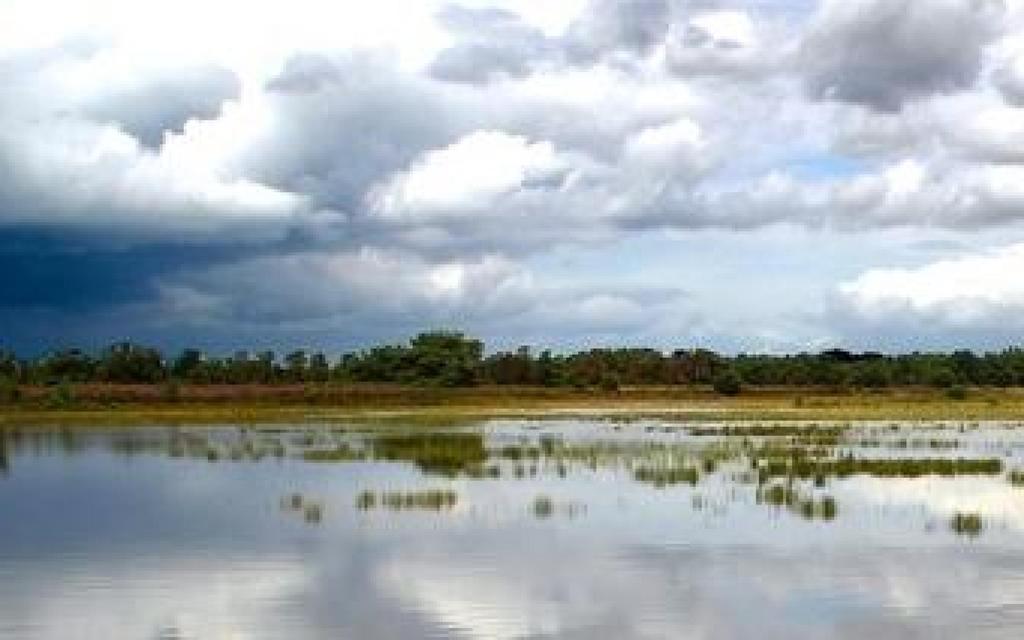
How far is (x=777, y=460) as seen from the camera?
147 ft

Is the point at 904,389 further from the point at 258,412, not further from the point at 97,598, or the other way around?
the point at 97,598

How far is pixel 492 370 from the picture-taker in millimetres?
149750

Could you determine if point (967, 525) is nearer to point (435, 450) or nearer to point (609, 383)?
point (435, 450)

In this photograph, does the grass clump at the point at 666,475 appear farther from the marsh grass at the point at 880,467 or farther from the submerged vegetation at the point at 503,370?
the submerged vegetation at the point at 503,370

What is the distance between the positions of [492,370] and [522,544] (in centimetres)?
12273

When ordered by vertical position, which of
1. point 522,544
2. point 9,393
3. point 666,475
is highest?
point 9,393

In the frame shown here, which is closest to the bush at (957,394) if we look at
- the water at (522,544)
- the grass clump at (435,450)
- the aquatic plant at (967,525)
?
the grass clump at (435,450)

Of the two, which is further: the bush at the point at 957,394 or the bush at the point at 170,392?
the bush at the point at 957,394

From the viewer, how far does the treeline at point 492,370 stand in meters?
142

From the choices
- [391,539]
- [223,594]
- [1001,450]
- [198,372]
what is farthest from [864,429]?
[198,372]

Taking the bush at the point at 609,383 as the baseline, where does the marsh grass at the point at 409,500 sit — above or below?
below

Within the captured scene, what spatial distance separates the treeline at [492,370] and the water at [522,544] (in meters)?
88.7

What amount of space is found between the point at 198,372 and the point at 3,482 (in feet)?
339

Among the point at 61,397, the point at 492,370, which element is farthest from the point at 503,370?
the point at 61,397
